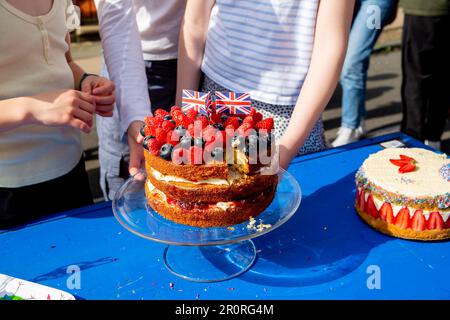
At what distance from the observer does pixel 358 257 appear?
148 centimetres

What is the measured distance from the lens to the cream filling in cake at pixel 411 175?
155cm

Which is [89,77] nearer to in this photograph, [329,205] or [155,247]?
[155,247]

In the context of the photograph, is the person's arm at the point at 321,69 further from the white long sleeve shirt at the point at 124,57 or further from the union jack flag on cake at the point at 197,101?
the white long sleeve shirt at the point at 124,57

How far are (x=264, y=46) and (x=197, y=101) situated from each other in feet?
1.61

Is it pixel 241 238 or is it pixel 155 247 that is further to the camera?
pixel 155 247

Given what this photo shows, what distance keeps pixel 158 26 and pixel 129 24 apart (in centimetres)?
42

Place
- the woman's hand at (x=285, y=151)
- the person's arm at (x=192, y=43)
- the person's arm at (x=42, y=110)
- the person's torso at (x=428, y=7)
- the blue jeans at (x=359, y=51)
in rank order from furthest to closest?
the blue jeans at (x=359, y=51)
the person's torso at (x=428, y=7)
the person's arm at (x=192, y=43)
the woman's hand at (x=285, y=151)
the person's arm at (x=42, y=110)

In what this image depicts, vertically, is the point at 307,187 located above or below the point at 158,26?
below

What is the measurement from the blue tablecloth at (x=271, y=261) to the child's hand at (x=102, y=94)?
0.33m

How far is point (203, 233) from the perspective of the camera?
138cm

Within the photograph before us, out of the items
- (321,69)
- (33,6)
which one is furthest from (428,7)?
(33,6)

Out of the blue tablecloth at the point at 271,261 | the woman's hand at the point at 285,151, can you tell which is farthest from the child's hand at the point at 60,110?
the woman's hand at the point at 285,151
